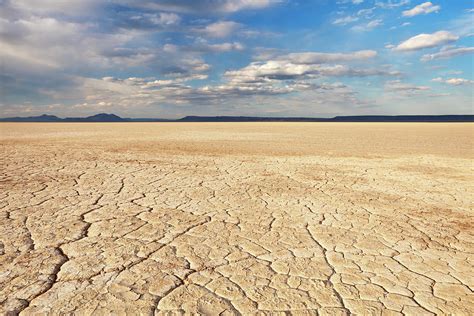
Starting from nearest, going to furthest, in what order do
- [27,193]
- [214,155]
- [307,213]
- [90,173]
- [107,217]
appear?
1. [107,217]
2. [307,213]
3. [27,193]
4. [90,173]
5. [214,155]

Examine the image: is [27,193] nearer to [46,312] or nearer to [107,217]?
[107,217]

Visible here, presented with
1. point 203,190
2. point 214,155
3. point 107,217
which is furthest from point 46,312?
point 214,155

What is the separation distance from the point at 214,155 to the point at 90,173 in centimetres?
376

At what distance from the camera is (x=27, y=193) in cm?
483

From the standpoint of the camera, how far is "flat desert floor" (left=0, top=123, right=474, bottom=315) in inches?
86.7

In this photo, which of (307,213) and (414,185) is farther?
(414,185)

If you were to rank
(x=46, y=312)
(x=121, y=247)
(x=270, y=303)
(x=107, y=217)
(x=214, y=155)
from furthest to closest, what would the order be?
1. (x=214, y=155)
2. (x=107, y=217)
3. (x=121, y=247)
4. (x=270, y=303)
5. (x=46, y=312)

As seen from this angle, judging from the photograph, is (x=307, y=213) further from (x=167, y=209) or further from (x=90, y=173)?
(x=90, y=173)

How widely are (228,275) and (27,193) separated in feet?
12.0

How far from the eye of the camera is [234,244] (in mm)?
3131

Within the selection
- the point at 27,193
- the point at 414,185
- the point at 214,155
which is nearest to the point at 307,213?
the point at 414,185

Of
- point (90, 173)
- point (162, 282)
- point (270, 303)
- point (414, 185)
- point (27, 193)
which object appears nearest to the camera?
point (270, 303)

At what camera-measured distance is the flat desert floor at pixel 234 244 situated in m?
2.20

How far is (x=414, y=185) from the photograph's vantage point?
5.83m
